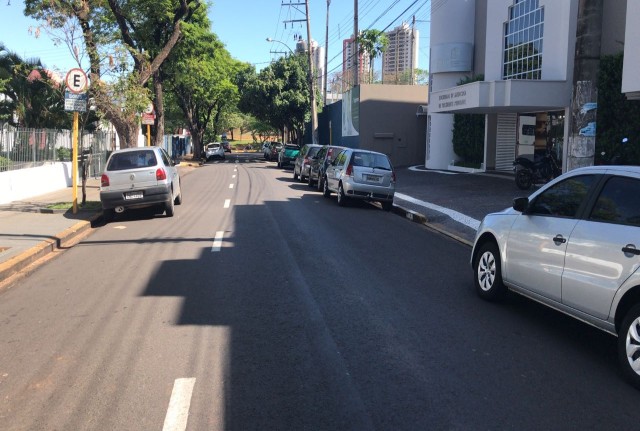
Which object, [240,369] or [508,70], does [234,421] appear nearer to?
[240,369]

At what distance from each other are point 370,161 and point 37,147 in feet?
36.0

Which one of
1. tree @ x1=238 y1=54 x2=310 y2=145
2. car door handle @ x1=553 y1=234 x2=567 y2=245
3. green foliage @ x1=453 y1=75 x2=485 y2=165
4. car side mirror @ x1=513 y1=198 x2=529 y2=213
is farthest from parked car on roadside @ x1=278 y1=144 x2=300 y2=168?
car door handle @ x1=553 y1=234 x2=567 y2=245

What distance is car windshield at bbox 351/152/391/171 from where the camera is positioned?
16.5 meters

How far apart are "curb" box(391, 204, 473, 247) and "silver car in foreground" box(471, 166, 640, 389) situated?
15.6 feet

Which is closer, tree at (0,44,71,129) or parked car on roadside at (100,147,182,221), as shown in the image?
parked car on roadside at (100,147,182,221)

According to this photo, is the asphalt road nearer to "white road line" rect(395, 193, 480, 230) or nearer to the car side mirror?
the car side mirror

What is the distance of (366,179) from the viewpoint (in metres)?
16.2

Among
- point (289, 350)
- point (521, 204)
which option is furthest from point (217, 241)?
point (521, 204)

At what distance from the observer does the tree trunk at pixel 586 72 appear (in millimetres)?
8484

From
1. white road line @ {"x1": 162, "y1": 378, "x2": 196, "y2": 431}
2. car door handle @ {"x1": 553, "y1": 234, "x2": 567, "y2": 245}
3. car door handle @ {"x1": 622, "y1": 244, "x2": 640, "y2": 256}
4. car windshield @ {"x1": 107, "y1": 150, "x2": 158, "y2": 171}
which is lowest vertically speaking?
white road line @ {"x1": 162, "y1": 378, "x2": 196, "y2": 431}

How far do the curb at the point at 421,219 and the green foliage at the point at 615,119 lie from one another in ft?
23.0

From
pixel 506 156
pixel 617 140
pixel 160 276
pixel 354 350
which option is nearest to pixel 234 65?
pixel 506 156

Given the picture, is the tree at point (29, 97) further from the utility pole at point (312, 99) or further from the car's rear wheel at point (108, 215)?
the utility pole at point (312, 99)

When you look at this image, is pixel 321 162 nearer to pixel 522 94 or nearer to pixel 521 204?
pixel 522 94
